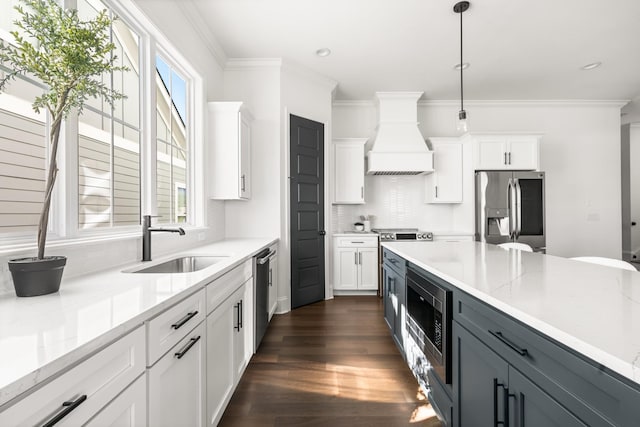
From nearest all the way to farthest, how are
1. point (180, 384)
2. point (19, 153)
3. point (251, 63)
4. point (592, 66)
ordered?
point (180, 384) → point (19, 153) → point (251, 63) → point (592, 66)

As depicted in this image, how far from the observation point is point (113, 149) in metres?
1.88

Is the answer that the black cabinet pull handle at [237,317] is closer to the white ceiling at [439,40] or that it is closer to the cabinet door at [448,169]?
the white ceiling at [439,40]

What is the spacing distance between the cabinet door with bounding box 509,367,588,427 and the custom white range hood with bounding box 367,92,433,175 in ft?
12.3

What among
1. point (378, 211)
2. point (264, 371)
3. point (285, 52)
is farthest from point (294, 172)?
point (264, 371)

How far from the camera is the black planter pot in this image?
1037 millimetres

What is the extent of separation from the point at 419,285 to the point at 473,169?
129 inches

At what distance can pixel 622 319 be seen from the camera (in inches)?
31.3

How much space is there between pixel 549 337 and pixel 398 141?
13.2 feet

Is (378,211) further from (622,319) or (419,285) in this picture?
(622,319)

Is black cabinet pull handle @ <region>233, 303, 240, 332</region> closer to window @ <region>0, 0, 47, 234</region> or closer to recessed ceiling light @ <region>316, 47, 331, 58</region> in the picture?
window @ <region>0, 0, 47, 234</region>

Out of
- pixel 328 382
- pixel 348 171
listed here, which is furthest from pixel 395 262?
pixel 348 171

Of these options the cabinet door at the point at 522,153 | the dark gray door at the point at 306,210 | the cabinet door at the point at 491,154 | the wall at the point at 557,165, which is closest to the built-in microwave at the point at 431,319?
the dark gray door at the point at 306,210

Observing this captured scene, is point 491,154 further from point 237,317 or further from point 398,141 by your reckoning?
point 237,317

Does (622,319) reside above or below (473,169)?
below
